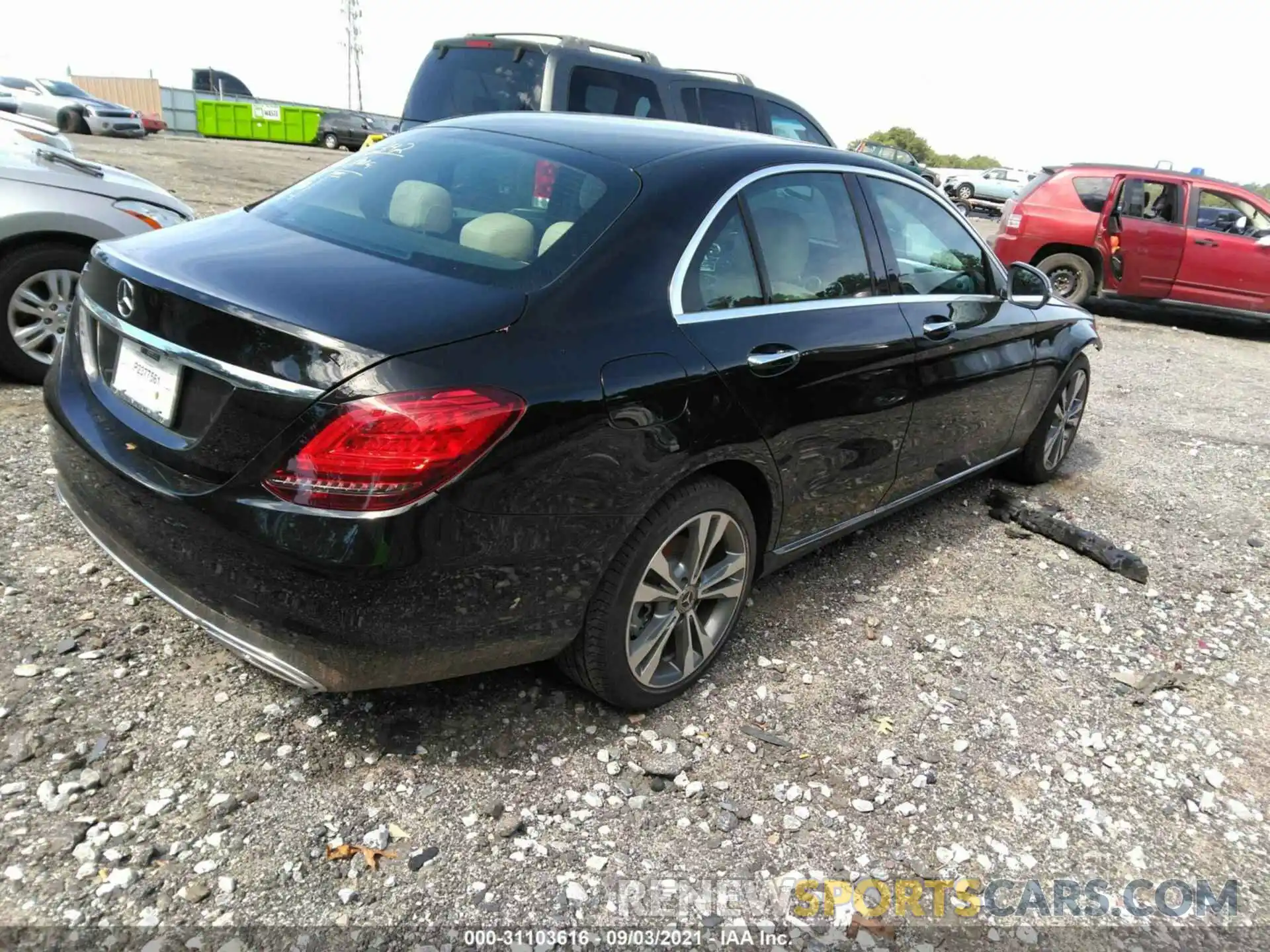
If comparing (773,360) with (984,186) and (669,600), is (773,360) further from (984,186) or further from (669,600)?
(984,186)

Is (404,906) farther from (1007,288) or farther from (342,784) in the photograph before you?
(1007,288)

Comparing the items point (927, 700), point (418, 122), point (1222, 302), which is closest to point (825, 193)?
point (927, 700)

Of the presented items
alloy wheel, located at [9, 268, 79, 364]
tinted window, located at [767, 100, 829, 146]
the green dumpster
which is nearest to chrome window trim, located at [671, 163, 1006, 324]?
alloy wheel, located at [9, 268, 79, 364]

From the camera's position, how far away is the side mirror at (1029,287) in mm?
4422

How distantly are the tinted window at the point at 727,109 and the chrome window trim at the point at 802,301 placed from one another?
14.9ft

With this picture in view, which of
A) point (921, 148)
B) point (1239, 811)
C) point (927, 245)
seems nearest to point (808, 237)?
point (927, 245)

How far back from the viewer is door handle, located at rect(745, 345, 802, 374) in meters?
2.76

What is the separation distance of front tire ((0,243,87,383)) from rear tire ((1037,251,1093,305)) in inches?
397

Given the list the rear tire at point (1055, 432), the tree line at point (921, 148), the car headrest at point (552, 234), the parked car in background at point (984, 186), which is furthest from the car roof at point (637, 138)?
the tree line at point (921, 148)

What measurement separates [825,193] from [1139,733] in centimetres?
218

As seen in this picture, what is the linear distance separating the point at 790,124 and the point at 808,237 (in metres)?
6.62

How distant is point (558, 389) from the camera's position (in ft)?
7.27

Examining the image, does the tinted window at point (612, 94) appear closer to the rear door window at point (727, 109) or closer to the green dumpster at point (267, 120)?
the rear door window at point (727, 109)

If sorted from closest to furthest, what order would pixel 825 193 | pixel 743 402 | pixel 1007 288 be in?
pixel 743 402
pixel 825 193
pixel 1007 288
